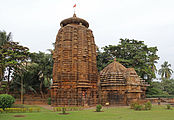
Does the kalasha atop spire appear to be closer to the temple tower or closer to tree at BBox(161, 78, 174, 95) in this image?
the temple tower

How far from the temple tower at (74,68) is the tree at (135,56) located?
12.2 meters

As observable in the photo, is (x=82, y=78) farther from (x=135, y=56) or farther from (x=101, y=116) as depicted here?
(x=135, y=56)

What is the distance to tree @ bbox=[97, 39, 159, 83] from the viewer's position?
36.2 m

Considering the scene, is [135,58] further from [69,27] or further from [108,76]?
[69,27]

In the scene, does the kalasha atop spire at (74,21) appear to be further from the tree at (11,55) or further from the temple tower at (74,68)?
the tree at (11,55)

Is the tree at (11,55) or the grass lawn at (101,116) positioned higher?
the tree at (11,55)

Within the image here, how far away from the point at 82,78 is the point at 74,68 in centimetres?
202

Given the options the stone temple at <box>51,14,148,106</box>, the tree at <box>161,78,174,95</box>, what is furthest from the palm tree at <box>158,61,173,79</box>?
the stone temple at <box>51,14,148,106</box>

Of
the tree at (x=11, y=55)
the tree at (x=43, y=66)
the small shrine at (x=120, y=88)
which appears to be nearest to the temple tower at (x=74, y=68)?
the small shrine at (x=120, y=88)

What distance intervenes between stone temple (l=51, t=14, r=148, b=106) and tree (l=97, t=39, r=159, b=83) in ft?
30.7

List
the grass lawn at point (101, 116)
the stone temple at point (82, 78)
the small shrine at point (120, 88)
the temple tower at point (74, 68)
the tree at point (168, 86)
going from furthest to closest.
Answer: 1. the tree at point (168, 86)
2. the small shrine at point (120, 88)
3. the stone temple at point (82, 78)
4. the temple tower at point (74, 68)
5. the grass lawn at point (101, 116)

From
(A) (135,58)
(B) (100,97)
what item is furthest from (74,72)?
(A) (135,58)

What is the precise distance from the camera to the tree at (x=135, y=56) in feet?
119

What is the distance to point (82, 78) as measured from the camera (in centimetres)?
2486
